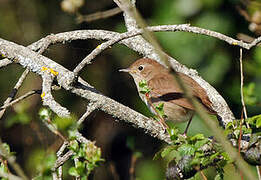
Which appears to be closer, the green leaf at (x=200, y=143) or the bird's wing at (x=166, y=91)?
the green leaf at (x=200, y=143)

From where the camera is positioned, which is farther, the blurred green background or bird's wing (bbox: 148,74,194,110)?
the blurred green background

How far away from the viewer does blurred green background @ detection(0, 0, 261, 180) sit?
586cm

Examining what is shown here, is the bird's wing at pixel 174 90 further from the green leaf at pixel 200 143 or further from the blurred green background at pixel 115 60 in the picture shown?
the green leaf at pixel 200 143

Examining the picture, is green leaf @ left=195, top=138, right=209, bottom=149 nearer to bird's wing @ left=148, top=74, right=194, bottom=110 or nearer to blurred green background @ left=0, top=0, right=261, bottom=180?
bird's wing @ left=148, top=74, right=194, bottom=110

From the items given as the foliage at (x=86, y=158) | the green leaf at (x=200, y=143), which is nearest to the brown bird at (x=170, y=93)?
the green leaf at (x=200, y=143)

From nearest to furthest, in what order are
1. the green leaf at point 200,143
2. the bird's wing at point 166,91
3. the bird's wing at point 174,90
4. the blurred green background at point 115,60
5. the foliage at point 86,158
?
the foliage at point 86,158 → the green leaf at point 200,143 → the bird's wing at point 174,90 → the bird's wing at point 166,91 → the blurred green background at point 115,60

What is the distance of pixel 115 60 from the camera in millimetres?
7352

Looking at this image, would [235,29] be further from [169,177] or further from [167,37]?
[169,177]

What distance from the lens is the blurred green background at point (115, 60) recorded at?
586 centimetres

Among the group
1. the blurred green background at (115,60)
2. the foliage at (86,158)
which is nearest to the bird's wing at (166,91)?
the blurred green background at (115,60)

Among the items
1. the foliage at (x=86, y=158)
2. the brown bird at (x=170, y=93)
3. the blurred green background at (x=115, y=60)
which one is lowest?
the foliage at (x=86, y=158)

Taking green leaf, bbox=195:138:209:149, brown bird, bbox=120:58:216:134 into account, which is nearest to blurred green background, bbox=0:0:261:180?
brown bird, bbox=120:58:216:134

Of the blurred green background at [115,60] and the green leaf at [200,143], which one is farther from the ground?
the blurred green background at [115,60]

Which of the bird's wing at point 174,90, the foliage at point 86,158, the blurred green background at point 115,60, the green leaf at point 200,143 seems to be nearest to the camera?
the foliage at point 86,158
